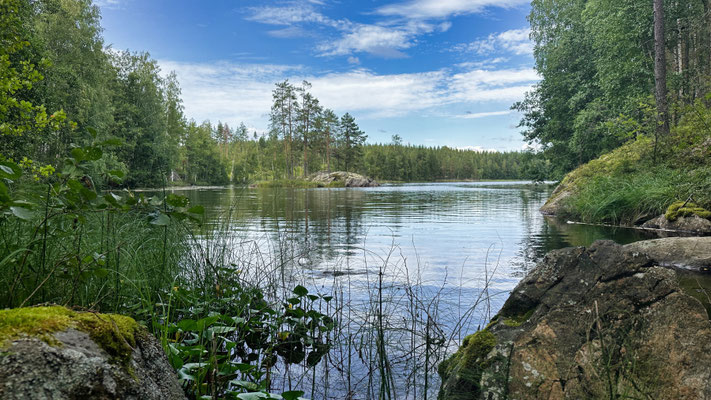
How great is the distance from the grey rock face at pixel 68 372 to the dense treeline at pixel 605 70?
14494 millimetres

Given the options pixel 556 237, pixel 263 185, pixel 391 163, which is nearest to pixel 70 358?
pixel 556 237

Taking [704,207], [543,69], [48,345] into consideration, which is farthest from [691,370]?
[543,69]

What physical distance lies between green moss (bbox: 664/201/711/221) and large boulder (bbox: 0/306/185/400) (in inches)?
472

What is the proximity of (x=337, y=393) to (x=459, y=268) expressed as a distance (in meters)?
4.56

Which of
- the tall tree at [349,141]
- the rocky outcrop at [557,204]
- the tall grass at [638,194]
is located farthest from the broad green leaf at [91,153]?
the tall tree at [349,141]

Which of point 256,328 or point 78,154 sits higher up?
point 78,154

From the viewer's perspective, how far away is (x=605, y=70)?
67.8ft

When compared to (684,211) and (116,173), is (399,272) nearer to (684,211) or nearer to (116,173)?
(116,173)

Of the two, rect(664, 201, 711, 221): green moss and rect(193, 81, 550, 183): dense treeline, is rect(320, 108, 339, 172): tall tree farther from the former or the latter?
rect(664, 201, 711, 221): green moss

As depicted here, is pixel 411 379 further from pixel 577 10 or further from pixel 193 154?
pixel 193 154

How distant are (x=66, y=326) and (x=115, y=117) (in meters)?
42.0

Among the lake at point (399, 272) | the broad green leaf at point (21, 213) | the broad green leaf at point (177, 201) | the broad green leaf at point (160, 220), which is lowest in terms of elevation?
the lake at point (399, 272)

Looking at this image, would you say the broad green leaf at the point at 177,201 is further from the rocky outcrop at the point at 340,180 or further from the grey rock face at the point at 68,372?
the rocky outcrop at the point at 340,180

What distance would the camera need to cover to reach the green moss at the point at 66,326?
1.18 metres
